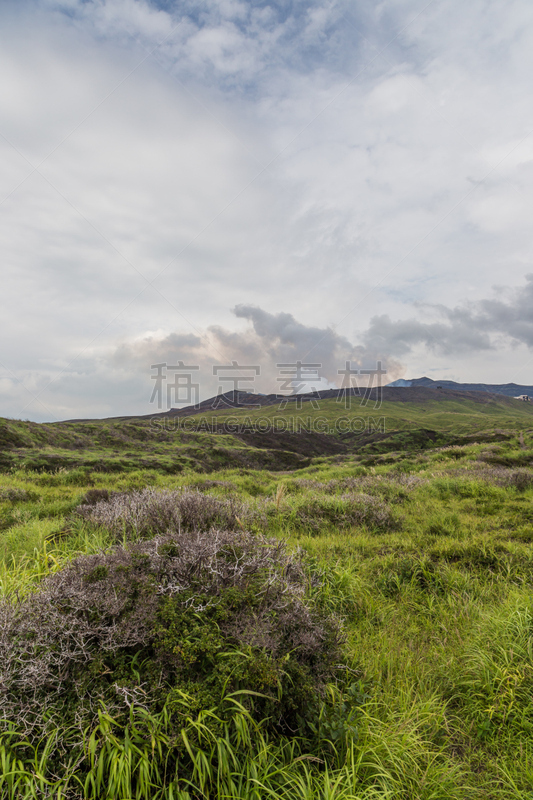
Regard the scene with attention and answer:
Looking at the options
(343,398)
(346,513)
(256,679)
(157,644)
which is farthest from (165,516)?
(343,398)

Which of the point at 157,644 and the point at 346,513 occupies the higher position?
the point at 157,644

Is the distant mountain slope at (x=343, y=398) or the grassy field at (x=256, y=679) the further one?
the distant mountain slope at (x=343, y=398)

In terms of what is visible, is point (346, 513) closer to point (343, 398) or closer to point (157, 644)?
point (157, 644)

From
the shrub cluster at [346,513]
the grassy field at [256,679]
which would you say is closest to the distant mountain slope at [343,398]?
the shrub cluster at [346,513]

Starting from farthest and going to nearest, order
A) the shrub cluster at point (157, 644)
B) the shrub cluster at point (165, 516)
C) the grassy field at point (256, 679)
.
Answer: the shrub cluster at point (165, 516), the shrub cluster at point (157, 644), the grassy field at point (256, 679)

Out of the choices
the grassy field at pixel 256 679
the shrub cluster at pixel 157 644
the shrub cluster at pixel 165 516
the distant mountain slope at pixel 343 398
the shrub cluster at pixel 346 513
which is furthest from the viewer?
the distant mountain slope at pixel 343 398

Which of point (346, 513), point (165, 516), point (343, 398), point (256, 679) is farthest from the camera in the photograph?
point (343, 398)

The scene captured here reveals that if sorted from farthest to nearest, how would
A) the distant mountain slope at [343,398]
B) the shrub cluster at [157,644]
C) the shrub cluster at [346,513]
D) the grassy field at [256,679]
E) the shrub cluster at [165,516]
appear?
the distant mountain slope at [343,398]
the shrub cluster at [346,513]
the shrub cluster at [165,516]
the shrub cluster at [157,644]
the grassy field at [256,679]

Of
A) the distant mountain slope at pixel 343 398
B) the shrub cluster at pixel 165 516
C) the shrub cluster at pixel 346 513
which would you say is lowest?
the shrub cluster at pixel 346 513

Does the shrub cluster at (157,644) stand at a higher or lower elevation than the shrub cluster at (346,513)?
higher

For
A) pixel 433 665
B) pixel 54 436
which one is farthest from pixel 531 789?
pixel 54 436

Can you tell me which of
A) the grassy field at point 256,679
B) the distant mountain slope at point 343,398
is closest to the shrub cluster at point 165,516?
the grassy field at point 256,679

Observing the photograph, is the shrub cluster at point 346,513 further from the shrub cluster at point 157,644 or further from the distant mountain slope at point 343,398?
the distant mountain slope at point 343,398

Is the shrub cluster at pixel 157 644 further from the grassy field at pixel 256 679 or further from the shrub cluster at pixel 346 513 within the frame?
the shrub cluster at pixel 346 513
